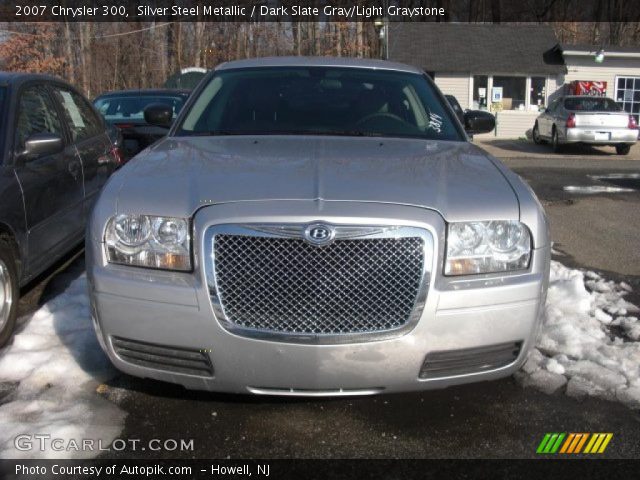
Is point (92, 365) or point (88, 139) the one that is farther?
point (88, 139)

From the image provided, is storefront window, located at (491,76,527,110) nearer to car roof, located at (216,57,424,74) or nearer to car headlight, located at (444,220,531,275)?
car roof, located at (216,57,424,74)

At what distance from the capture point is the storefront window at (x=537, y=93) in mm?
25750

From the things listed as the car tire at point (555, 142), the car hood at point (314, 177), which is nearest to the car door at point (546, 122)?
the car tire at point (555, 142)

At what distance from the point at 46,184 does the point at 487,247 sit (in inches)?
119

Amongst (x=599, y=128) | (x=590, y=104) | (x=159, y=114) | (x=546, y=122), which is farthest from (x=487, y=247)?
(x=546, y=122)

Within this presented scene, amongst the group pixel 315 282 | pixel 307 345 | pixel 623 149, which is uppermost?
pixel 315 282

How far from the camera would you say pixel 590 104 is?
59.6 feet

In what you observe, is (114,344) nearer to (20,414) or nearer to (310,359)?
(20,414)

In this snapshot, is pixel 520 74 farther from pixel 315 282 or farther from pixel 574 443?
pixel 315 282

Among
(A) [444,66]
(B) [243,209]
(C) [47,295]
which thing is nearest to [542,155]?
(A) [444,66]

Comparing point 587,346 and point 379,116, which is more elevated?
point 379,116

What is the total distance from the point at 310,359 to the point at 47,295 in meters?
2.86

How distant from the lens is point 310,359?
8.51 feet

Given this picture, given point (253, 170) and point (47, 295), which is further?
point (47, 295)
